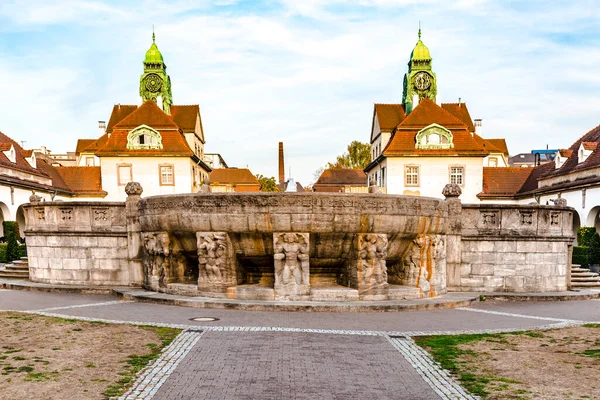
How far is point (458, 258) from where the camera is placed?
13617 millimetres

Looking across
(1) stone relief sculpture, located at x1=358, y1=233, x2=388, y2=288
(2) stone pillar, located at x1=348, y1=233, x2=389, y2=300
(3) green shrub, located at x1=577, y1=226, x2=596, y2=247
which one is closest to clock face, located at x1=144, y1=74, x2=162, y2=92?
(3) green shrub, located at x1=577, y1=226, x2=596, y2=247

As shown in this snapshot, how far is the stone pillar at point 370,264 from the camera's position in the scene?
11.0 metres

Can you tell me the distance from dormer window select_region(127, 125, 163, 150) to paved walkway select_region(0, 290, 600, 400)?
35.8 metres

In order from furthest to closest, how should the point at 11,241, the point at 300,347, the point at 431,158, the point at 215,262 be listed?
the point at 431,158
the point at 11,241
the point at 215,262
the point at 300,347

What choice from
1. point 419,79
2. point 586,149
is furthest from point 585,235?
point 419,79

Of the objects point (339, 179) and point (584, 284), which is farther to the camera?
point (339, 179)

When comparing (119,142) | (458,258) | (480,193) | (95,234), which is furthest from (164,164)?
(458,258)

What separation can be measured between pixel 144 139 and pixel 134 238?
3533 centimetres

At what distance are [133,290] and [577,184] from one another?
31.9 meters

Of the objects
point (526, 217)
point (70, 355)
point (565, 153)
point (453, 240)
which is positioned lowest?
point (70, 355)

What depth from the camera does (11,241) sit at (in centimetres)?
2484

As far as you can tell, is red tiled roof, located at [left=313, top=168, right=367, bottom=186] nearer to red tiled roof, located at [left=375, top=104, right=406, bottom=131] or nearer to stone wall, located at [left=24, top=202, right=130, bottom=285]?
red tiled roof, located at [left=375, top=104, right=406, bottom=131]

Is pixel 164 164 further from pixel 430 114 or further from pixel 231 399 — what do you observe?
pixel 231 399

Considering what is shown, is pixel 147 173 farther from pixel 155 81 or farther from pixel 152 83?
pixel 155 81
